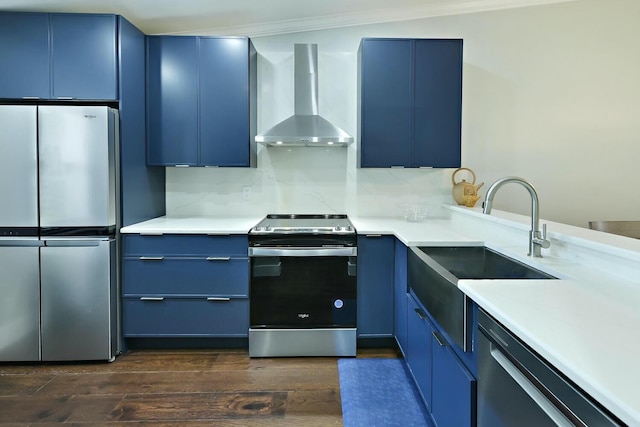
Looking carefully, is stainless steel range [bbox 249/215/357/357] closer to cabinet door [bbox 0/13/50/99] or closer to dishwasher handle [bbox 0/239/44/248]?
dishwasher handle [bbox 0/239/44/248]

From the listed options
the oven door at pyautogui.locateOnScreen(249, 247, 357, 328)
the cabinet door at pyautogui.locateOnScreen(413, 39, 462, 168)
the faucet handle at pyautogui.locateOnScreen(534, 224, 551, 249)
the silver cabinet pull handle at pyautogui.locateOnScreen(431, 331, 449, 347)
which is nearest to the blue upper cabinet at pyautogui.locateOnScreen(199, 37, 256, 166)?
the oven door at pyautogui.locateOnScreen(249, 247, 357, 328)

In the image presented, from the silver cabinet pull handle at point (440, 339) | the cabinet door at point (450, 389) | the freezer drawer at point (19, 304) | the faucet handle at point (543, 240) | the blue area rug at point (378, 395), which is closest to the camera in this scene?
the cabinet door at point (450, 389)

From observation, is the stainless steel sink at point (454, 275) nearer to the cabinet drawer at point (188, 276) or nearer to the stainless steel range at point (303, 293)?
Result: the stainless steel range at point (303, 293)

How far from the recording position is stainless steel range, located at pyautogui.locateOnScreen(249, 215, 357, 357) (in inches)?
108

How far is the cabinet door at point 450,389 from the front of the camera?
1.37 metres

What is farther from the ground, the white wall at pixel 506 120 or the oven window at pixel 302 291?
the white wall at pixel 506 120

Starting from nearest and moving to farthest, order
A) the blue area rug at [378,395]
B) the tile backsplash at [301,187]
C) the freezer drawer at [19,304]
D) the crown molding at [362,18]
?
the blue area rug at [378,395]
the freezer drawer at [19,304]
the crown molding at [362,18]
the tile backsplash at [301,187]

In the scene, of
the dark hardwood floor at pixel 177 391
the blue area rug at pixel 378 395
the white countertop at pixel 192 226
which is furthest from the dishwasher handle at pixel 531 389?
the white countertop at pixel 192 226

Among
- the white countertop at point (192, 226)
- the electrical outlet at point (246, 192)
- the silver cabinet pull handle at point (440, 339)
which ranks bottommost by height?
the silver cabinet pull handle at point (440, 339)

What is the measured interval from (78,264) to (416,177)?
8.87 ft

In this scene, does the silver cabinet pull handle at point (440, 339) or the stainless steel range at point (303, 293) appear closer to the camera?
the silver cabinet pull handle at point (440, 339)

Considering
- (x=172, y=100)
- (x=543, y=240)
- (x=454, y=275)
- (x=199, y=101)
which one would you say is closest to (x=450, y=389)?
(x=454, y=275)

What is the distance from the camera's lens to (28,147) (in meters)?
2.55

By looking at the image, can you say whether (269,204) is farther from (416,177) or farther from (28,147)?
(28,147)
